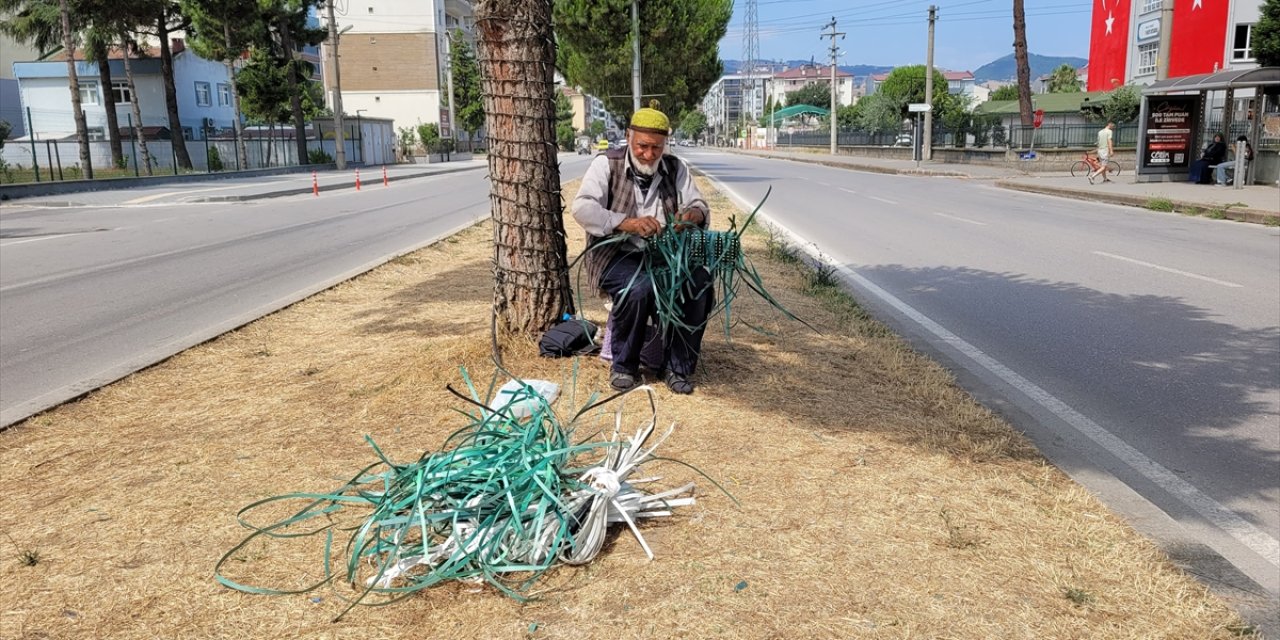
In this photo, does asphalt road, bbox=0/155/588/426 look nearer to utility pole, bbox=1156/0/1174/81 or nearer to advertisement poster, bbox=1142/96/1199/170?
utility pole, bbox=1156/0/1174/81

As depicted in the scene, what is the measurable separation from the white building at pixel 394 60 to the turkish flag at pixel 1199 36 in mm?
51588

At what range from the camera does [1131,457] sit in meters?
4.60

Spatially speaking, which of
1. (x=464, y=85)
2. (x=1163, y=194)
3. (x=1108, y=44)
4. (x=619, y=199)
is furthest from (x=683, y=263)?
Answer: (x=464, y=85)

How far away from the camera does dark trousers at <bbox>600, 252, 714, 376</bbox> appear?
457 centimetres

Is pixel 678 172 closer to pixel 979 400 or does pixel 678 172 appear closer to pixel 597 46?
pixel 979 400

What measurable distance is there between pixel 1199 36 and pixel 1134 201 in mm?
32626

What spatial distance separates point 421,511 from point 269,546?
63 cm

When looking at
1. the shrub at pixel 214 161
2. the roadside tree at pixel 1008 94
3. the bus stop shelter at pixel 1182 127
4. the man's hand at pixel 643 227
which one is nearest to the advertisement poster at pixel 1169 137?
the bus stop shelter at pixel 1182 127

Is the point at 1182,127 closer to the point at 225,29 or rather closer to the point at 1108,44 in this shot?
the point at 1108,44

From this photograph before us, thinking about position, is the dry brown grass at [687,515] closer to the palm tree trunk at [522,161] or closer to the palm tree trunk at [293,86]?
the palm tree trunk at [522,161]

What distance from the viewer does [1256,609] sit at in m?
2.93

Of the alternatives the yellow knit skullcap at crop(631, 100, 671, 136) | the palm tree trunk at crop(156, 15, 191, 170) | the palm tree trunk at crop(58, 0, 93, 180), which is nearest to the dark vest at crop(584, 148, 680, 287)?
the yellow knit skullcap at crop(631, 100, 671, 136)

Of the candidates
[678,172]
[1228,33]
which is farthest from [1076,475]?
[1228,33]

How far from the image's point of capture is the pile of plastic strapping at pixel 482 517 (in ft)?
9.52
